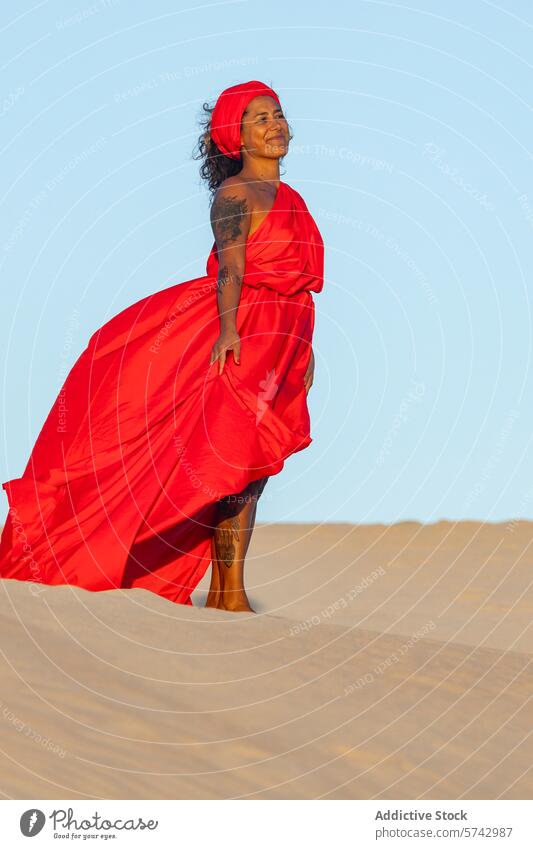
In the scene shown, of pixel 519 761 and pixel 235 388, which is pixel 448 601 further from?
pixel 519 761

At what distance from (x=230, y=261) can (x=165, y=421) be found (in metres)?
0.97

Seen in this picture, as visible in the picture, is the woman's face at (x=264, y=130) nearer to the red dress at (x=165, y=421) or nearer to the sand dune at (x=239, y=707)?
the red dress at (x=165, y=421)

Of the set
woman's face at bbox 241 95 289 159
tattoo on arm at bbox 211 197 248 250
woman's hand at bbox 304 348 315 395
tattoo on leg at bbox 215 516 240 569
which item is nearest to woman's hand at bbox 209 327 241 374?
tattoo on arm at bbox 211 197 248 250

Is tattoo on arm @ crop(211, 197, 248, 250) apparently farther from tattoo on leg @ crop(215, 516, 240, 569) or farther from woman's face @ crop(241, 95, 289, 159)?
tattoo on leg @ crop(215, 516, 240, 569)

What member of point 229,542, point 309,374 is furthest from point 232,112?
point 229,542

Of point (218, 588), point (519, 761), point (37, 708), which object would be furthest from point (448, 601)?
point (37, 708)

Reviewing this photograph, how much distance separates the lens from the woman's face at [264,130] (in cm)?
938

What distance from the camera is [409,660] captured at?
27.6ft

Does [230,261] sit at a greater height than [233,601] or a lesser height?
greater

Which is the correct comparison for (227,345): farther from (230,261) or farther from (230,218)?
(230,218)

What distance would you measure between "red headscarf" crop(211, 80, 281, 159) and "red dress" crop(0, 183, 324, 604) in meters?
0.39

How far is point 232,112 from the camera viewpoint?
9.43m

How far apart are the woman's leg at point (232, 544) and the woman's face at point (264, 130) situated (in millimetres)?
1873
